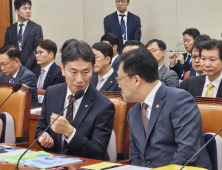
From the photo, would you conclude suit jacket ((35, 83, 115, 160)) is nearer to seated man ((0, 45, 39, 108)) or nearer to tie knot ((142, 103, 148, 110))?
tie knot ((142, 103, 148, 110))

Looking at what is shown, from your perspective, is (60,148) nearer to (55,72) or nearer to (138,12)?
(55,72)

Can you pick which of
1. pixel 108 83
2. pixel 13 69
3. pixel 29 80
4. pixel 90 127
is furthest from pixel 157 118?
pixel 13 69

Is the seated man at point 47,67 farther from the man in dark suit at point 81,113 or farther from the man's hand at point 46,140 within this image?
the man's hand at point 46,140

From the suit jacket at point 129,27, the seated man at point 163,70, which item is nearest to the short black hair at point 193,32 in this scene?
the suit jacket at point 129,27

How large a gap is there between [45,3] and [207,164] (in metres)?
6.42

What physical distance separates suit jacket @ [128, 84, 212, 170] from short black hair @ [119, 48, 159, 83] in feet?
0.33

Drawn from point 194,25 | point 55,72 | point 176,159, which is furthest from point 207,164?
point 194,25

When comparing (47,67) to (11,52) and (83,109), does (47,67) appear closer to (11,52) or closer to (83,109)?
(11,52)

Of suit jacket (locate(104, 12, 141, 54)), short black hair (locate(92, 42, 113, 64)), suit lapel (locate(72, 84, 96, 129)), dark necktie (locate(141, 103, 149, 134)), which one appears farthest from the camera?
suit jacket (locate(104, 12, 141, 54))

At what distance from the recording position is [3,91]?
9.78 feet

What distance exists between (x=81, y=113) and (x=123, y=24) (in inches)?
167

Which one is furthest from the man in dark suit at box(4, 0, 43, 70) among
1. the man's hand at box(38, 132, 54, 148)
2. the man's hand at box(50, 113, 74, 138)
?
the man's hand at box(50, 113, 74, 138)

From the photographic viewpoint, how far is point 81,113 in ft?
7.22

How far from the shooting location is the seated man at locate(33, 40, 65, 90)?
16.1 feet
